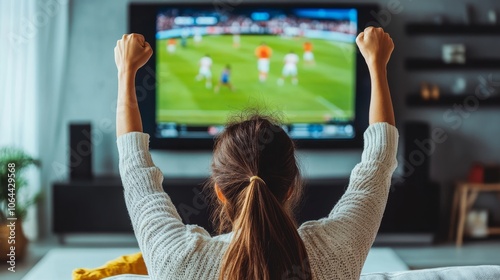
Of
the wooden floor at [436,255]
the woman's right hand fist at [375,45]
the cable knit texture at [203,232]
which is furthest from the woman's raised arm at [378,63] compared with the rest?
the wooden floor at [436,255]

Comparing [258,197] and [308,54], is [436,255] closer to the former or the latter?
[308,54]

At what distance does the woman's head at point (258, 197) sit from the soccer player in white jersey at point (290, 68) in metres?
3.74

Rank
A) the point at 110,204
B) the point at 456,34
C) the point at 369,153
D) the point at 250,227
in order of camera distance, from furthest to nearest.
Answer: the point at 456,34 < the point at 110,204 < the point at 369,153 < the point at 250,227

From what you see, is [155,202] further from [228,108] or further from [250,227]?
[228,108]

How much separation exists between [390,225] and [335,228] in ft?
12.8

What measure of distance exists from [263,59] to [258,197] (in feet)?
12.9

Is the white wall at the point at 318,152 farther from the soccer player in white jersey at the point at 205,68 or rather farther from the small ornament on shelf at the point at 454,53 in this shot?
the soccer player in white jersey at the point at 205,68

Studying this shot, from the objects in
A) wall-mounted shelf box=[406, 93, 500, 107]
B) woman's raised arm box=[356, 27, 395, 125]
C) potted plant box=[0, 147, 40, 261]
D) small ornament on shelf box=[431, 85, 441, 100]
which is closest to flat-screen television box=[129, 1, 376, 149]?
wall-mounted shelf box=[406, 93, 500, 107]

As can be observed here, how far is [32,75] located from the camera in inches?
204

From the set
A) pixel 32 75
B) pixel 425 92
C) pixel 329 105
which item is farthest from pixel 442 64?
pixel 32 75

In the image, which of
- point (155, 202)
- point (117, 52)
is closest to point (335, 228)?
point (155, 202)

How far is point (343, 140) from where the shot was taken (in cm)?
534

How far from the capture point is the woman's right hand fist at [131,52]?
151 centimetres

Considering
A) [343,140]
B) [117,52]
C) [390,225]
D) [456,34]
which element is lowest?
[390,225]
